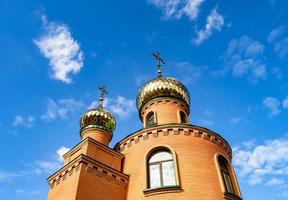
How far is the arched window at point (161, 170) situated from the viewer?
12.1 meters

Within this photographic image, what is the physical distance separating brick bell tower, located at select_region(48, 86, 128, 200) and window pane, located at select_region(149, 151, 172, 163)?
1372 millimetres

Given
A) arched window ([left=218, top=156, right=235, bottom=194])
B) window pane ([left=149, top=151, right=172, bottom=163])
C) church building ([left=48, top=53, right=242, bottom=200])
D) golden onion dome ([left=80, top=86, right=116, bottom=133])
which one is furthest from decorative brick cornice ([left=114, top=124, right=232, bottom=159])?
golden onion dome ([left=80, top=86, right=116, bottom=133])

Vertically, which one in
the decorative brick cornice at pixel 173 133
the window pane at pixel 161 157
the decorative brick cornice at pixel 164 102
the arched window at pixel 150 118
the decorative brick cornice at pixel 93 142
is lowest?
the window pane at pixel 161 157

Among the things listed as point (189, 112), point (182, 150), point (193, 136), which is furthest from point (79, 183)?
point (189, 112)

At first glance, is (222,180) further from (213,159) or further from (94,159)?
(94,159)

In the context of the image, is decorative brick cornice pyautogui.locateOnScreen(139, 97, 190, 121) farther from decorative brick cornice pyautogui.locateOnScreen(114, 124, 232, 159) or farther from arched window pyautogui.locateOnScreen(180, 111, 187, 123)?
decorative brick cornice pyautogui.locateOnScreen(114, 124, 232, 159)

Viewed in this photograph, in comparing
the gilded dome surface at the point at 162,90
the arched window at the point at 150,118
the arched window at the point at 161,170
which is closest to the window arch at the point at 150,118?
the arched window at the point at 150,118

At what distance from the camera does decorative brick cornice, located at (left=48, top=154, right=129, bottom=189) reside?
38.1ft

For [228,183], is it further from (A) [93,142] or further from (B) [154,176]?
(A) [93,142]

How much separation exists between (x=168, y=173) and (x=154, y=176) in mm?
596

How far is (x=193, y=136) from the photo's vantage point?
44.8ft

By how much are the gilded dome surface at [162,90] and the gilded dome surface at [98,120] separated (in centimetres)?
195

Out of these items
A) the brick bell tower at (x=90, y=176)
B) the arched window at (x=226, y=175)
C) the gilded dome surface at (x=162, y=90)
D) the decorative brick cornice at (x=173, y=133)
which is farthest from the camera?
the gilded dome surface at (x=162, y=90)

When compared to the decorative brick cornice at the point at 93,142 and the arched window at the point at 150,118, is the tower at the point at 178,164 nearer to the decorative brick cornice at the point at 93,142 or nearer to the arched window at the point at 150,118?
the decorative brick cornice at the point at 93,142
